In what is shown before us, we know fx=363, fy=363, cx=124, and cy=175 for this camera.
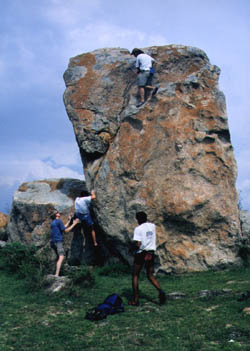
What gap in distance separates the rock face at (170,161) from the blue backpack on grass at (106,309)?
3717 mm

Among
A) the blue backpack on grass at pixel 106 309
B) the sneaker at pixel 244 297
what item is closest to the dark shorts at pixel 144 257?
the blue backpack on grass at pixel 106 309

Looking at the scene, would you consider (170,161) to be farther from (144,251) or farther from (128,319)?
(128,319)

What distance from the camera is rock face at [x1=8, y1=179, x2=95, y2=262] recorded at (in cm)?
1273

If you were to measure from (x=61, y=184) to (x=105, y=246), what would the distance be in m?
3.70

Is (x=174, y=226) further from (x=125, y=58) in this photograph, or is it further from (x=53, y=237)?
(x=125, y=58)

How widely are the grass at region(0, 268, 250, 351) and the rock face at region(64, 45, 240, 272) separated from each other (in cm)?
181

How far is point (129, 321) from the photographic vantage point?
6.69 m

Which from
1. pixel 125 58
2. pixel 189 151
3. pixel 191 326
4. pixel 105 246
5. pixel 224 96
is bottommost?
pixel 191 326

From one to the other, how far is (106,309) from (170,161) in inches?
219

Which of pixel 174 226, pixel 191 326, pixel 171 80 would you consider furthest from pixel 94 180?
pixel 191 326

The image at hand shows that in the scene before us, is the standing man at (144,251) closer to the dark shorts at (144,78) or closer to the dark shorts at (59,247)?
the dark shorts at (59,247)

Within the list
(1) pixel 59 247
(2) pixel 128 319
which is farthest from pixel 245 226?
(2) pixel 128 319

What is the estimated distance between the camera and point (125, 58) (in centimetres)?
1409

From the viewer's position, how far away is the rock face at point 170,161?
11008 mm
